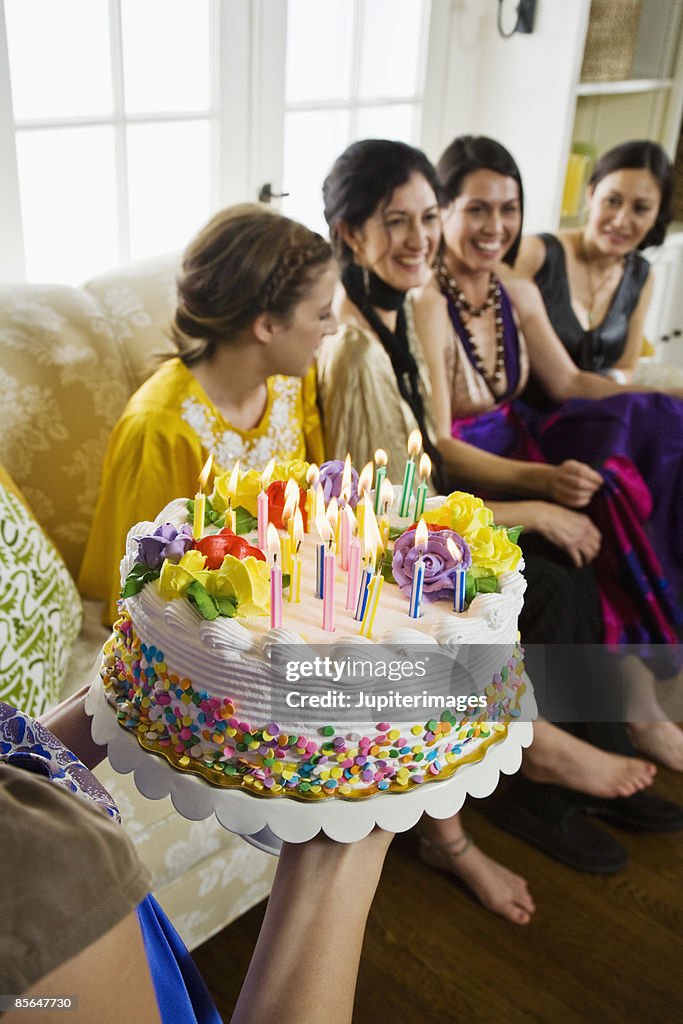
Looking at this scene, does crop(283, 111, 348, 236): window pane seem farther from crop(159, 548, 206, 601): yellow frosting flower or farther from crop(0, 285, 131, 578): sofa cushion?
crop(159, 548, 206, 601): yellow frosting flower

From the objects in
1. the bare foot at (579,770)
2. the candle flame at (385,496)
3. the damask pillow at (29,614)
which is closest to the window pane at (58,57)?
the damask pillow at (29,614)

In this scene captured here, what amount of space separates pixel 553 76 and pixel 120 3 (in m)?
1.13

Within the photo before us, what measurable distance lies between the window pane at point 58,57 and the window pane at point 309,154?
1.56 ft

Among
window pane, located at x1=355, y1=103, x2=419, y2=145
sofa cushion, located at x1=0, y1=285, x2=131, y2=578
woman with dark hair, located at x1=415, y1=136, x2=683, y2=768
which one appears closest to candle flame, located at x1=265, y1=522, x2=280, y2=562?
sofa cushion, located at x1=0, y1=285, x2=131, y2=578

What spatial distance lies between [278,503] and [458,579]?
0.22m

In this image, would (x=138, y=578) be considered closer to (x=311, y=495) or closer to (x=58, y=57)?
(x=311, y=495)

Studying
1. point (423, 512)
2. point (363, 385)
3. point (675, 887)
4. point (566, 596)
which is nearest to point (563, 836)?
point (675, 887)

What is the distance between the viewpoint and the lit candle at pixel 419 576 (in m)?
0.79

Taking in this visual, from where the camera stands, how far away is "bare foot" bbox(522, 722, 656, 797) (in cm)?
181

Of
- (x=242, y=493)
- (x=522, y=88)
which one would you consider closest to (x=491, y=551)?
(x=242, y=493)

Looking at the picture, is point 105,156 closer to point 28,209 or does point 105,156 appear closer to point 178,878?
point 28,209

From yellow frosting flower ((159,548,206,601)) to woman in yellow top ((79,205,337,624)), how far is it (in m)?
0.69

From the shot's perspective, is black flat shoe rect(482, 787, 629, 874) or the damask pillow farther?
black flat shoe rect(482, 787, 629, 874)

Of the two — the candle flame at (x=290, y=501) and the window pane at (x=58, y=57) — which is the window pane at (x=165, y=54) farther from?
the candle flame at (x=290, y=501)
